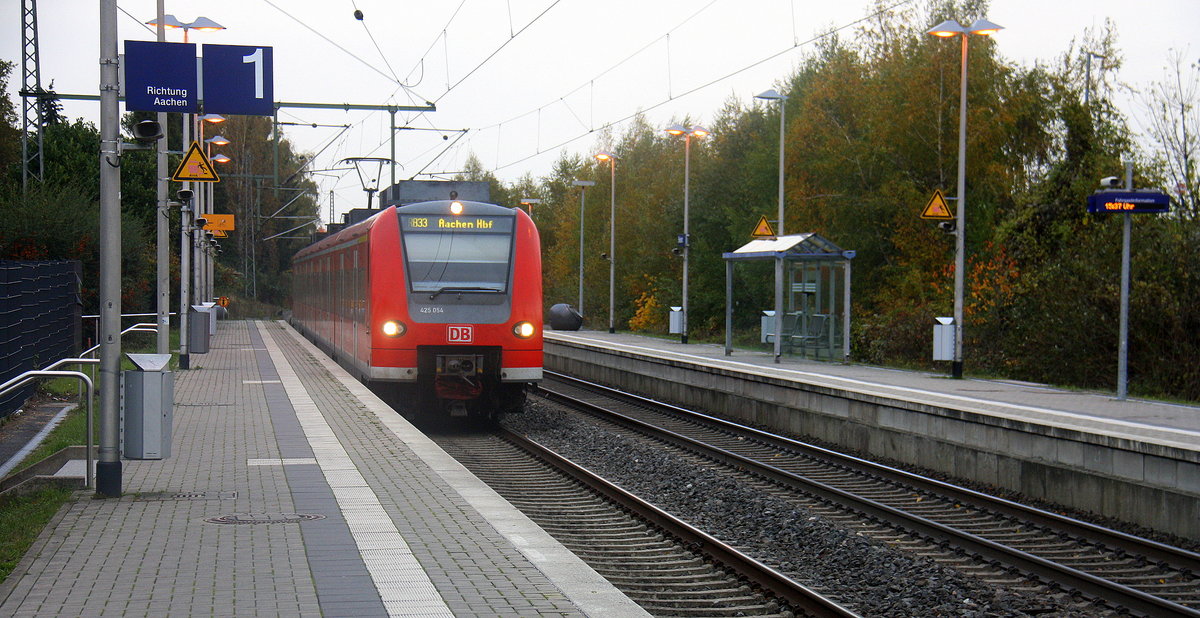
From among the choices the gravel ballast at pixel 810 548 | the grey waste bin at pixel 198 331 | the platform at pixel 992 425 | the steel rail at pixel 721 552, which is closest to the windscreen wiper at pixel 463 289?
the gravel ballast at pixel 810 548

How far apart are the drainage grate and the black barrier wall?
516 centimetres

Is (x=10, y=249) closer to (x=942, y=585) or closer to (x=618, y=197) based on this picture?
(x=942, y=585)

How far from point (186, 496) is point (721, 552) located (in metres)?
4.09

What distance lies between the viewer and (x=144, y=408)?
8930mm

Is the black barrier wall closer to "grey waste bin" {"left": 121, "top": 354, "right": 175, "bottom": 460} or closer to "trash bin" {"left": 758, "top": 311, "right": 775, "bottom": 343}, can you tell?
"grey waste bin" {"left": 121, "top": 354, "right": 175, "bottom": 460}

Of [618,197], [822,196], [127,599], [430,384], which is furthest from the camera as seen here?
[618,197]

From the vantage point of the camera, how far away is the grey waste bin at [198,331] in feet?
80.9

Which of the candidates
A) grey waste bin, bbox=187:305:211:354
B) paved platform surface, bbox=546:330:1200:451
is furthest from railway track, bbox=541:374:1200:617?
grey waste bin, bbox=187:305:211:354

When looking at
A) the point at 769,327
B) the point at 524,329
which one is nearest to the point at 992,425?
the point at 524,329

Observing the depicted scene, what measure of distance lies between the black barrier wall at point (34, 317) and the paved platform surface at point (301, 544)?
A: 4.01 meters

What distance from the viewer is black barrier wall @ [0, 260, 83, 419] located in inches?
593

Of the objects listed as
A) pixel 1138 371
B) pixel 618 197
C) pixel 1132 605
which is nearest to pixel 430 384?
pixel 1132 605

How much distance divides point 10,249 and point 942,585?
21775 mm

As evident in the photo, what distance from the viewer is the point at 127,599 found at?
5.93 m
